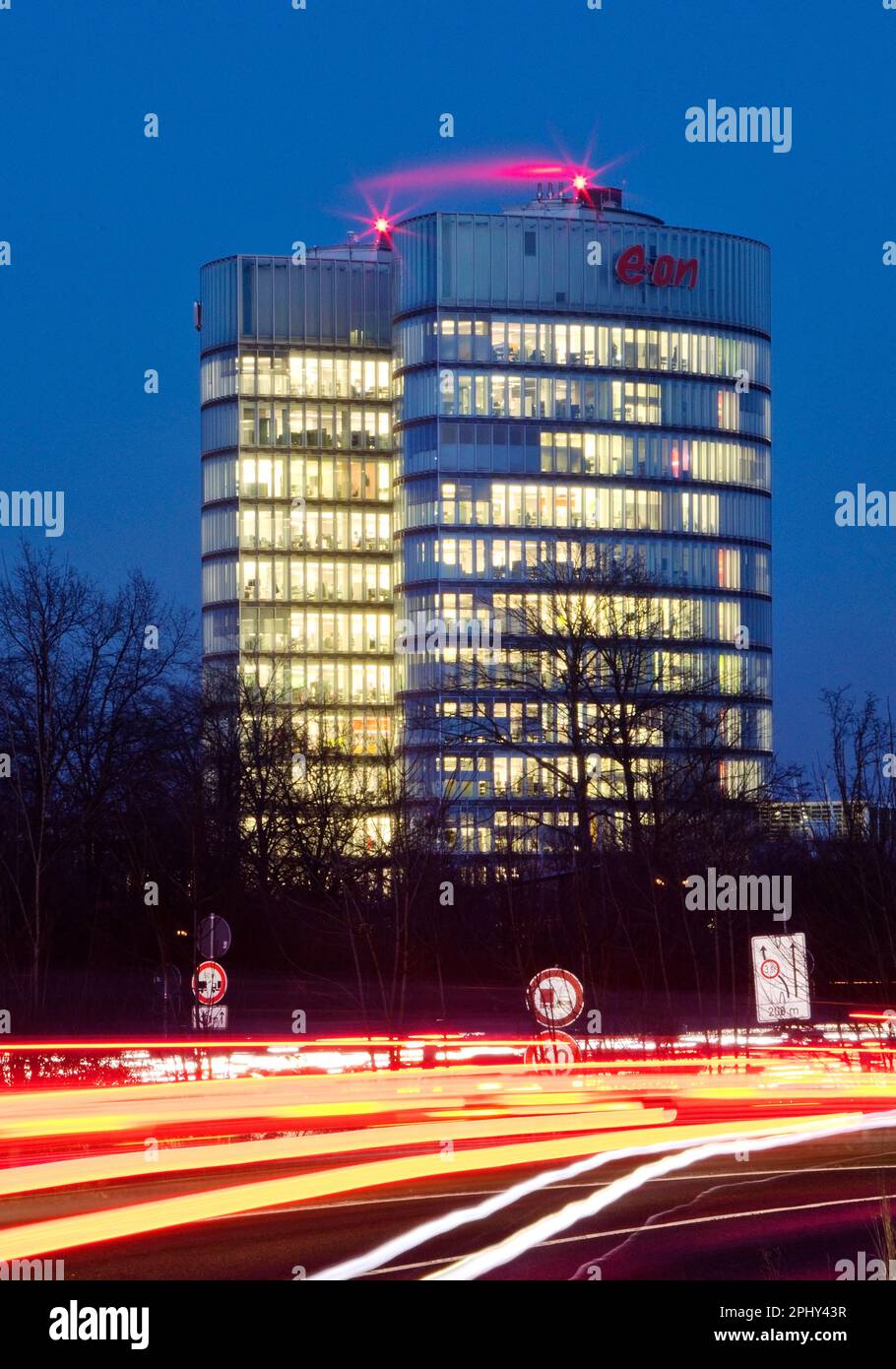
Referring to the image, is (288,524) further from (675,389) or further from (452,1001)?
(452,1001)

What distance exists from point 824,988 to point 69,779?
3162 centimetres

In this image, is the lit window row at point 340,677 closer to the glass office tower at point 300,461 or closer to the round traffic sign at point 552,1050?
the glass office tower at point 300,461

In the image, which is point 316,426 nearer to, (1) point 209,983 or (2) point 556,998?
(1) point 209,983

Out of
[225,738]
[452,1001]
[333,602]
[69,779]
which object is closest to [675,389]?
[333,602]

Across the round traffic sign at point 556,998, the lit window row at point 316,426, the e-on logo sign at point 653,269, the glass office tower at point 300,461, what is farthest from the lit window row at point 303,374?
the round traffic sign at point 556,998

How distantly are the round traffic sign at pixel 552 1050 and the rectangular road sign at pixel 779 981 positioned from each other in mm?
2216

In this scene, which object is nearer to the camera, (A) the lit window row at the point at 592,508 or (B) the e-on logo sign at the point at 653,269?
(A) the lit window row at the point at 592,508

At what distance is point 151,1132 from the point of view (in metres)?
18.6

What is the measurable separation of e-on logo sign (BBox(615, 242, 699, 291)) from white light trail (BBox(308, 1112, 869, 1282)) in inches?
4647

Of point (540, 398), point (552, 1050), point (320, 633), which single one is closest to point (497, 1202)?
point (552, 1050)

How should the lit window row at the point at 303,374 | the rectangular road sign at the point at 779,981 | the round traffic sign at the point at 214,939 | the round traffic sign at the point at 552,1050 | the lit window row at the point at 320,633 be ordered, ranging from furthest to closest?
the lit window row at the point at 303,374, the lit window row at the point at 320,633, the round traffic sign at the point at 214,939, the round traffic sign at the point at 552,1050, the rectangular road sign at the point at 779,981

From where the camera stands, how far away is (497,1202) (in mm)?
16234

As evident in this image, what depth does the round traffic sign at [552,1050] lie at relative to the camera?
82.7ft

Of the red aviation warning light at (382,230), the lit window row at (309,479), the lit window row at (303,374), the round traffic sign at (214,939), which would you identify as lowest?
the round traffic sign at (214,939)
